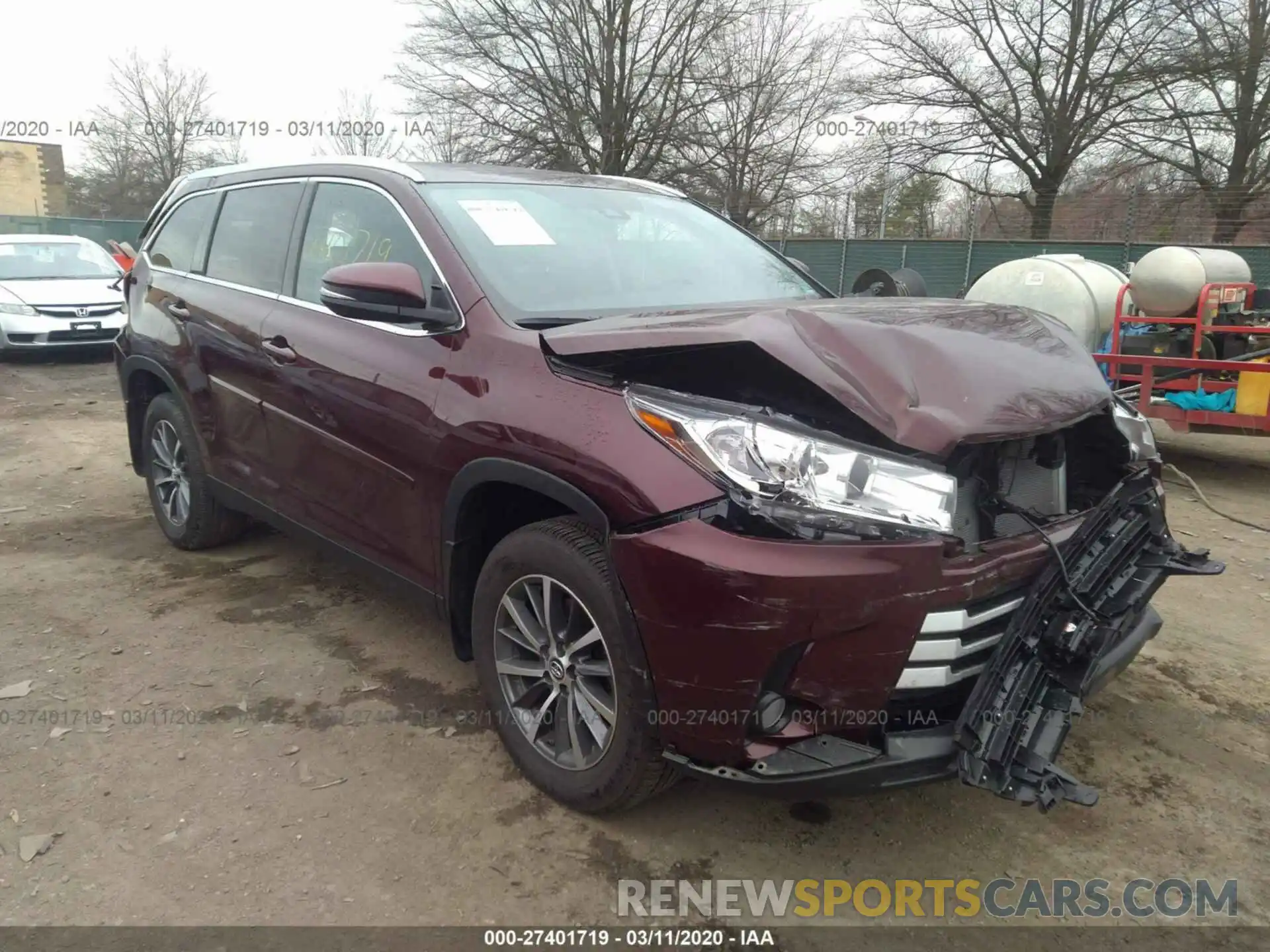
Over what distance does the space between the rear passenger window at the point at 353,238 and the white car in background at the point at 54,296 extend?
8.17 meters

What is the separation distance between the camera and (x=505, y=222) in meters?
3.17

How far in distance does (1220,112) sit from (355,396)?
79.0 ft

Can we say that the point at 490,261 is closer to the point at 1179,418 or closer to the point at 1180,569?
the point at 1180,569

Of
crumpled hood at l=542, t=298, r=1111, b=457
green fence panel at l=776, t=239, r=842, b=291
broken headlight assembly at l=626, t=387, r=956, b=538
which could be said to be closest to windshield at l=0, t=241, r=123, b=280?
crumpled hood at l=542, t=298, r=1111, b=457

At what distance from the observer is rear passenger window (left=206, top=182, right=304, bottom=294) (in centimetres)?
380

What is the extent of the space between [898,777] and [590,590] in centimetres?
86

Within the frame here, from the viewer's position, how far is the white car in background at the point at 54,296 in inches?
439

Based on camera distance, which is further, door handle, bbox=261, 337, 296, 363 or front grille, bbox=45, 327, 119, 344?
front grille, bbox=45, 327, 119, 344

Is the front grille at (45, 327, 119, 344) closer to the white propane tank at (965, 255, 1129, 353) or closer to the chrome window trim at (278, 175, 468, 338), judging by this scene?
the chrome window trim at (278, 175, 468, 338)

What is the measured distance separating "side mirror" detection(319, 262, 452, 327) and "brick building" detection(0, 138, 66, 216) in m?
53.7

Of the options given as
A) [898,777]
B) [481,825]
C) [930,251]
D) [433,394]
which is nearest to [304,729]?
[481,825]

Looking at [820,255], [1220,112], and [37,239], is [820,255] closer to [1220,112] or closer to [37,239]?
[1220,112]

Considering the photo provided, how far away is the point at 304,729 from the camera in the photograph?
315 cm

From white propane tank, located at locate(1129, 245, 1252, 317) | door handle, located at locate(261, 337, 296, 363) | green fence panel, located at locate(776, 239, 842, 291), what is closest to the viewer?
door handle, located at locate(261, 337, 296, 363)
